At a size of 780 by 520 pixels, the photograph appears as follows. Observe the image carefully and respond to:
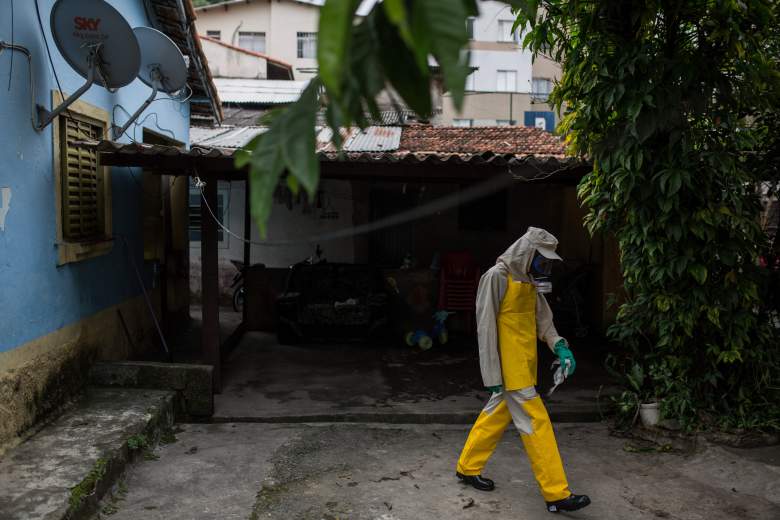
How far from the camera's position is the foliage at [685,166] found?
492cm

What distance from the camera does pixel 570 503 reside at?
4203mm

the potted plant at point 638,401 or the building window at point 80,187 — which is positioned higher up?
the building window at point 80,187

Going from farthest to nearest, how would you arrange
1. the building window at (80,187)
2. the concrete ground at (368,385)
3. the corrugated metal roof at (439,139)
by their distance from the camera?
the corrugated metal roof at (439,139) → the concrete ground at (368,385) → the building window at (80,187)

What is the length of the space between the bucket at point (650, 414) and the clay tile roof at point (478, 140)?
18.1 ft

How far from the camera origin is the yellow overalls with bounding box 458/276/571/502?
422 cm

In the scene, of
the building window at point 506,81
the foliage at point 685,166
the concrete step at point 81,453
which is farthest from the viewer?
the building window at point 506,81

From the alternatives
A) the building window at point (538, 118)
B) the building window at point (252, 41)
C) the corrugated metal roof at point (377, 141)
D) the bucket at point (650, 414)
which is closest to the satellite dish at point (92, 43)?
the corrugated metal roof at point (377, 141)

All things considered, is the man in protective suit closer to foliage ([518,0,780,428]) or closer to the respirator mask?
the respirator mask

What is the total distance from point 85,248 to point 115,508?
9.01 ft

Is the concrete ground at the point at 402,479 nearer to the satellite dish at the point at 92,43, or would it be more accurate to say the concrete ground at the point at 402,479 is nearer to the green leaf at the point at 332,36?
the satellite dish at the point at 92,43

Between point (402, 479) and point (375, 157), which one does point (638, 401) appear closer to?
point (402, 479)

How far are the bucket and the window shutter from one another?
5174 millimetres

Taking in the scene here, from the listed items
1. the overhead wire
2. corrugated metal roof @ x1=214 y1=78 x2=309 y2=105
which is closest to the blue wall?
the overhead wire

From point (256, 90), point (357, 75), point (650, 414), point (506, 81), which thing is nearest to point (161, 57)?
point (650, 414)
